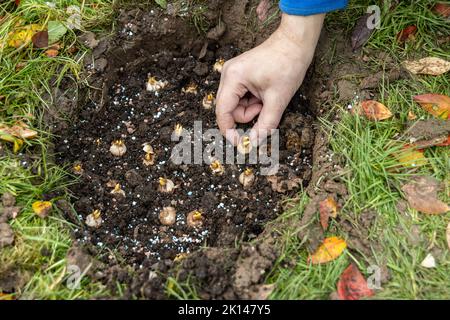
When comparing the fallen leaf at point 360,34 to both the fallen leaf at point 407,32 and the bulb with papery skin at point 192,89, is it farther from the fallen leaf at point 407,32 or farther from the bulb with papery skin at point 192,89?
the bulb with papery skin at point 192,89

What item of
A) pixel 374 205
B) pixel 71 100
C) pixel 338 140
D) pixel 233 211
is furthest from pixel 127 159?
pixel 374 205

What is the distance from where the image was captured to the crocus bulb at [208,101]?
2641 millimetres

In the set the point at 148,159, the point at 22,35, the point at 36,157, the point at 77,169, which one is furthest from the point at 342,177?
the point at 22,35

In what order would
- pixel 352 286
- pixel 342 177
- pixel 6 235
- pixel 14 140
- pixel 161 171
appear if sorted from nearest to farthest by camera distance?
pixel 352 286, pixel 6 235, pixel 342 177, pixel 14 140, pixel 161 171

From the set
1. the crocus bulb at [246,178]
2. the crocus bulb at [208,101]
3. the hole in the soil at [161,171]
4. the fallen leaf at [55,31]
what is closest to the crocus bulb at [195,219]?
the hole in the soil at [161,171]

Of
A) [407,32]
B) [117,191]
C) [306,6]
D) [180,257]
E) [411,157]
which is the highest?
[306,6]

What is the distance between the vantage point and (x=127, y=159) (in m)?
2.56

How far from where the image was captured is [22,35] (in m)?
2.73

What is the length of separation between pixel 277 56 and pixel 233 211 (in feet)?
2.36

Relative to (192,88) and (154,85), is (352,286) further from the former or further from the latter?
(154,85)

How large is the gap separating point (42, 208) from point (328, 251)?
1202 mm

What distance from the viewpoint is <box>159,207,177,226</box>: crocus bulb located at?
235 cm

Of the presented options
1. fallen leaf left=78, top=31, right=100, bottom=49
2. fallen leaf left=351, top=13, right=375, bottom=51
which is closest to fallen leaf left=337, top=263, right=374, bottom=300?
fallen leaf left=351, top=13, right=375, bottom=51
